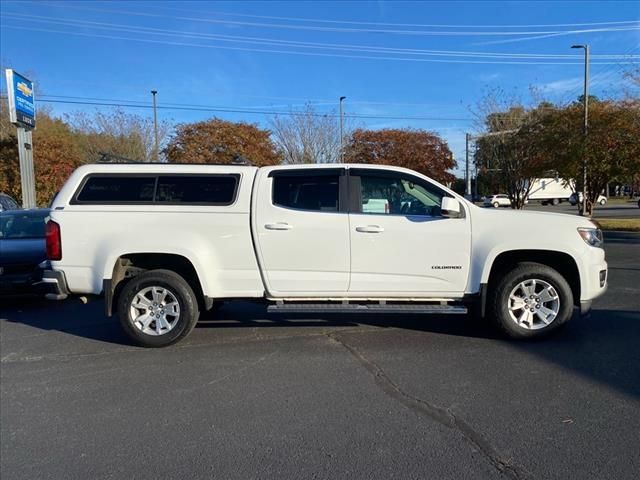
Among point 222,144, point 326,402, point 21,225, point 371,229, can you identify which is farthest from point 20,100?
point 326,402

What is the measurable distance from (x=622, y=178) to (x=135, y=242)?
18.9 m

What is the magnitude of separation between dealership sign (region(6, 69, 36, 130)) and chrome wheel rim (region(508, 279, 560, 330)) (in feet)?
65.0

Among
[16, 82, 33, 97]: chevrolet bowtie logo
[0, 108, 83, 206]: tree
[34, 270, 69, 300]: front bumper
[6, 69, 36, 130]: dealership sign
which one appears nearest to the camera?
[34, 270, 69, 300]: front bumper

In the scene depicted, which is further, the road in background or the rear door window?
the road in background

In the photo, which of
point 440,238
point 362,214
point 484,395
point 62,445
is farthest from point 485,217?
point 62,445

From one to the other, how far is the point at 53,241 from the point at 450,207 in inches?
172

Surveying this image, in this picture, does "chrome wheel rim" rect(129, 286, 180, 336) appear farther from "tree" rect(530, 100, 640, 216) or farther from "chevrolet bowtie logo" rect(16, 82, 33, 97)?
"chevrolet bowtie logo" rect(16, 82, 33, 97)

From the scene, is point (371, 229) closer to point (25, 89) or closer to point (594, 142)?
point (594, 142)

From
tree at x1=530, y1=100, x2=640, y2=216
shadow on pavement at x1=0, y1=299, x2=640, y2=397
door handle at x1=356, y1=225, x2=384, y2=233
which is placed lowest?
shadow on pavement at x1=0, y1=299, x2=640, y2=397

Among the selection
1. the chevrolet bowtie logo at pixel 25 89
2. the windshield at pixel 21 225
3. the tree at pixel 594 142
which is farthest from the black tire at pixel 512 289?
the chevrolet bowtie logo at pixel 25 89

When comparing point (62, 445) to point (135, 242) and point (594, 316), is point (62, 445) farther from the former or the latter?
point (594, 316)

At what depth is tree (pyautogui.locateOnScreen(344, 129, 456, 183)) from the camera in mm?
40312

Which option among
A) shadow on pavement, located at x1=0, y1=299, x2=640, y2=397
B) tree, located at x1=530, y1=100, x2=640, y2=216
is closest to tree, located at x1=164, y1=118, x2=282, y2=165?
tree, located at x1=530, y1=100, x2=640, y2=216

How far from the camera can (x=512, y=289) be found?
17.3ft
